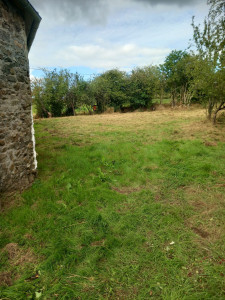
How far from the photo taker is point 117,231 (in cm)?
352

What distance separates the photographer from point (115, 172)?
6.12 m

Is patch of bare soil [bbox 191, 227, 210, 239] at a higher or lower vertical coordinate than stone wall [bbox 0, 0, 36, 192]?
lower

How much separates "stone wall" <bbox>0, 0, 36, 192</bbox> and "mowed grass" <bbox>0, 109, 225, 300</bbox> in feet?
1.99

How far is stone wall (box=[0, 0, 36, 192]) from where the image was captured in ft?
13.2

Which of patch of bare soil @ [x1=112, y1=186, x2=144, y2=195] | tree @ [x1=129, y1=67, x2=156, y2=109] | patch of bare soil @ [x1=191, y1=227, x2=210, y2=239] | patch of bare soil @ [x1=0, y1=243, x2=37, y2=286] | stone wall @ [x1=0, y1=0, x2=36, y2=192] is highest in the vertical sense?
tree @ [x1=129, y1=67, x2=156, y2=109]

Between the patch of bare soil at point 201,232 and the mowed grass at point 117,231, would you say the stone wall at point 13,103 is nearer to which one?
the mowed grass at point 117,231

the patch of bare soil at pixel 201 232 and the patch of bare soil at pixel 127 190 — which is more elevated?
the patch of bare soil at pixel 127 190

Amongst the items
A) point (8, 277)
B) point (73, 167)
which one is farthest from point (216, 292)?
point (73, 167)

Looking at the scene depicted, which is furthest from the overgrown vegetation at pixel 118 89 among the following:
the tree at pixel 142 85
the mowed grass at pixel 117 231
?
the mowed grass at pixel 117 231

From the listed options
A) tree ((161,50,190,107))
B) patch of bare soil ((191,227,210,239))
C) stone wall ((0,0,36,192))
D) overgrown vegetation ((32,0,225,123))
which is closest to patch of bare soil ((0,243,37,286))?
stone wall ((0,0,36,192))

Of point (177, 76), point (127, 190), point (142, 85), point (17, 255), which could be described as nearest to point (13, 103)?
point (17, 255)

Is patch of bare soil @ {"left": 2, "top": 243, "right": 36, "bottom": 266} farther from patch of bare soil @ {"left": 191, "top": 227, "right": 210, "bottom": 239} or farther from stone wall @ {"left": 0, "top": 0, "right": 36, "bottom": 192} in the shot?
patch of bare soil @ {"left": 191, "top": 227, "right": 210, "bottom": 239}

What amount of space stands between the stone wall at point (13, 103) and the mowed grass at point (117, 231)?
0.61 meters

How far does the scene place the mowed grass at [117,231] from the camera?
98.7 inches
